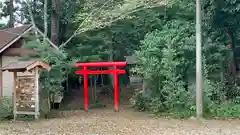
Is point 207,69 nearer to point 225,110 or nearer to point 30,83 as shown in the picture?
point 225,110

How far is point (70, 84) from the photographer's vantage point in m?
22.9

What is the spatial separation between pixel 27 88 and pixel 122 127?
3.94 m

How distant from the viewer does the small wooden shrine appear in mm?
11938

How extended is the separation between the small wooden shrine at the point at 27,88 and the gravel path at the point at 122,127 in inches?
27.4

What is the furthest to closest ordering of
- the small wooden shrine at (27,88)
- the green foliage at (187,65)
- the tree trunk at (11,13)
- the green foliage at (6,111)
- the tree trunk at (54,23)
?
the tree trunk at (11,13), the tree trunk at (54,23), the green foliage at (187,65), the green foliage at (6,111), the small wooden shrine at (27,88)

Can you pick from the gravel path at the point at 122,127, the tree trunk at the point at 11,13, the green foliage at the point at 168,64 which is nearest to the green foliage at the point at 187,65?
the green foliage at the point at 168,64

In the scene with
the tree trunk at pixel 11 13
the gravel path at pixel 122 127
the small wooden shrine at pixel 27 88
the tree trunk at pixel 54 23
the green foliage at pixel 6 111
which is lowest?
the gravel path at pixel 122 127

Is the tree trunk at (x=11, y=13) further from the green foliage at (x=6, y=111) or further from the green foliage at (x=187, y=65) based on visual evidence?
the green foliage at (x=187, y=65)

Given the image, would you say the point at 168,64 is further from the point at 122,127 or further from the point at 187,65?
the point at 122,127

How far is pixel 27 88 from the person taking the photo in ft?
41.0

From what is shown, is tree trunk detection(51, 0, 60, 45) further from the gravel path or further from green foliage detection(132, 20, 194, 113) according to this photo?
the gravel path

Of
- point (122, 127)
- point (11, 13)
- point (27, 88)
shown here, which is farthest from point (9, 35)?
point (122, 127)

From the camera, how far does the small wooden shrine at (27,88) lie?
470 inches

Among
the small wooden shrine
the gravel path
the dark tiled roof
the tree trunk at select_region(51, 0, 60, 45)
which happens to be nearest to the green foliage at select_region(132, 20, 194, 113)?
the gravel path
